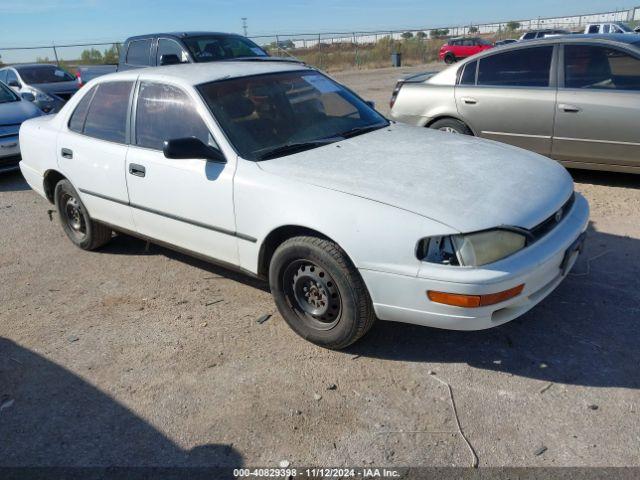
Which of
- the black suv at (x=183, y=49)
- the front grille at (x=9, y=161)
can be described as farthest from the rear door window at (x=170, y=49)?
the front grille at (x=9, y=161)

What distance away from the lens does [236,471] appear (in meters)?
2.52

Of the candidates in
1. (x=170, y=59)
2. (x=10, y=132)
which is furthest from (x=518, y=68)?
(x=10, y=132)

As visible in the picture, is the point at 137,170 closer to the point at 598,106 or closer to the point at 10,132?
the point at 598,106

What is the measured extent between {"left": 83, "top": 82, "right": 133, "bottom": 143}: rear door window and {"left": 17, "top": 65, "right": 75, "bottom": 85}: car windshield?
1067 centimetres

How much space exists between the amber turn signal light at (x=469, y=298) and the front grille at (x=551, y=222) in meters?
0.37

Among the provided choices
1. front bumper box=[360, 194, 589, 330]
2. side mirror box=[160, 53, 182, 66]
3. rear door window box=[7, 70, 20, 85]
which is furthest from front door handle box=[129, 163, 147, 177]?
rear door window box=[7, 70, 20, 85]

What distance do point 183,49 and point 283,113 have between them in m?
6.24

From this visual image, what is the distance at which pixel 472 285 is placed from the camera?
2.69 m

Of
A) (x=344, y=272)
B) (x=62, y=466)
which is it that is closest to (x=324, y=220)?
(x=344, y=272)

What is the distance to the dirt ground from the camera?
262 centimetres

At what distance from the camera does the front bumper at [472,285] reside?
2.71 m

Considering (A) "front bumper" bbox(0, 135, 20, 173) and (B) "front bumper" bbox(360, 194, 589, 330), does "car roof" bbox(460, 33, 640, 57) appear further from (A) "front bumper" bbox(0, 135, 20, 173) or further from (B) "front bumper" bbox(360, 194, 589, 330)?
(A) "front bumper" bbox(0, 135, 20, 173)

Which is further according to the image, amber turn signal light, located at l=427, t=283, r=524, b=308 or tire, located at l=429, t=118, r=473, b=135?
tire, located at l=429, t=118, r=473, b=135

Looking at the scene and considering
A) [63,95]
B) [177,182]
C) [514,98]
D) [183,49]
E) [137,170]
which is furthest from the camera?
[63,95]
